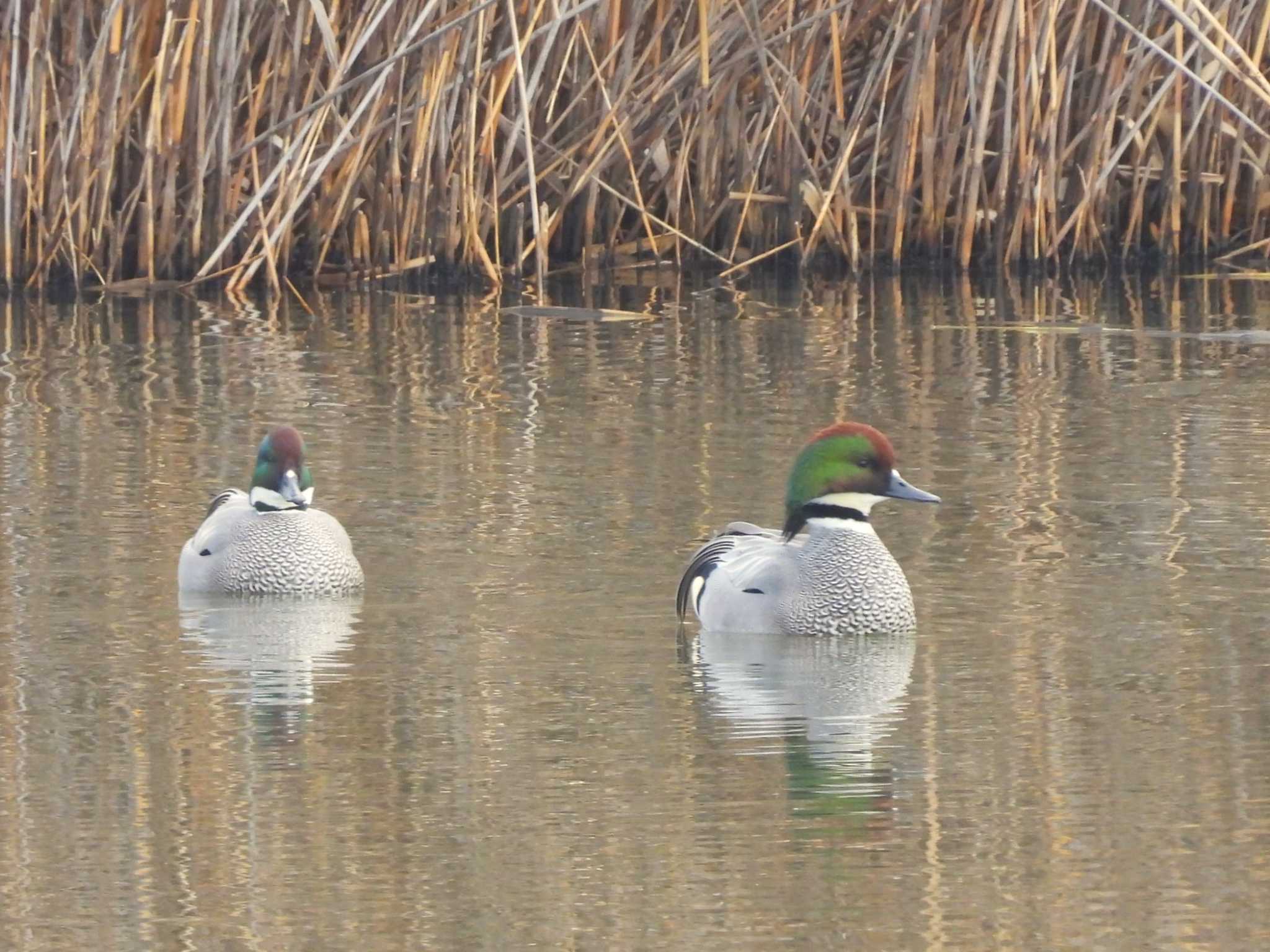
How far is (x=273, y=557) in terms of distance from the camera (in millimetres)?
7039

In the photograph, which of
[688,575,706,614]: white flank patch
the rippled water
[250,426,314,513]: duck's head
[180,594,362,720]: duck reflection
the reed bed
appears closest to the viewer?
the rippled water

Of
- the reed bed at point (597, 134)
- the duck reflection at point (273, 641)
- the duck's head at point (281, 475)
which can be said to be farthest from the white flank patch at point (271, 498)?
the reed bed at point (597, 134)

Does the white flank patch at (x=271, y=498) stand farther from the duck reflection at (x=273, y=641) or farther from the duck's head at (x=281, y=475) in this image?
the duck reflection at (x=273, y=641)

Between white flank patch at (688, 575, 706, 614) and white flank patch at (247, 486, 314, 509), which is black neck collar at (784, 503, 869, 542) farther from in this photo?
white flank patch at (247, 486, 314, 509)

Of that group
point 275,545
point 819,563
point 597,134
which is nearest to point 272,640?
point 275,545

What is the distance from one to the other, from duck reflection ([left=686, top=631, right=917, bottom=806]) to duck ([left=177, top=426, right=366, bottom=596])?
98 cm

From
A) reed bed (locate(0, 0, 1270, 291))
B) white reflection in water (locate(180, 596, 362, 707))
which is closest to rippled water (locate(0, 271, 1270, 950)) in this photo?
white reflection in water (locate(180, 596, 362, 707))

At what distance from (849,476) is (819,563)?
275 millimetres

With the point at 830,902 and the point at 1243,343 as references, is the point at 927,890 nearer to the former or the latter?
the point at 830,902

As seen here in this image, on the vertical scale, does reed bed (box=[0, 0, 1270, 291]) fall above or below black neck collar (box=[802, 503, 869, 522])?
above

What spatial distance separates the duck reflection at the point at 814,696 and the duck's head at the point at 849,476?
0.34m

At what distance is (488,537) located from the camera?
734 cm

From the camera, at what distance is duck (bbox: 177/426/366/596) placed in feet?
22.7

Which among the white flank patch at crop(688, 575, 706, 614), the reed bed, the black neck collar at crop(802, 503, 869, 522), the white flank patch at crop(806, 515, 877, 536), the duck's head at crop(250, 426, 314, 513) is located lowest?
the white flank patch at crop(688, 575, 706, 614)
